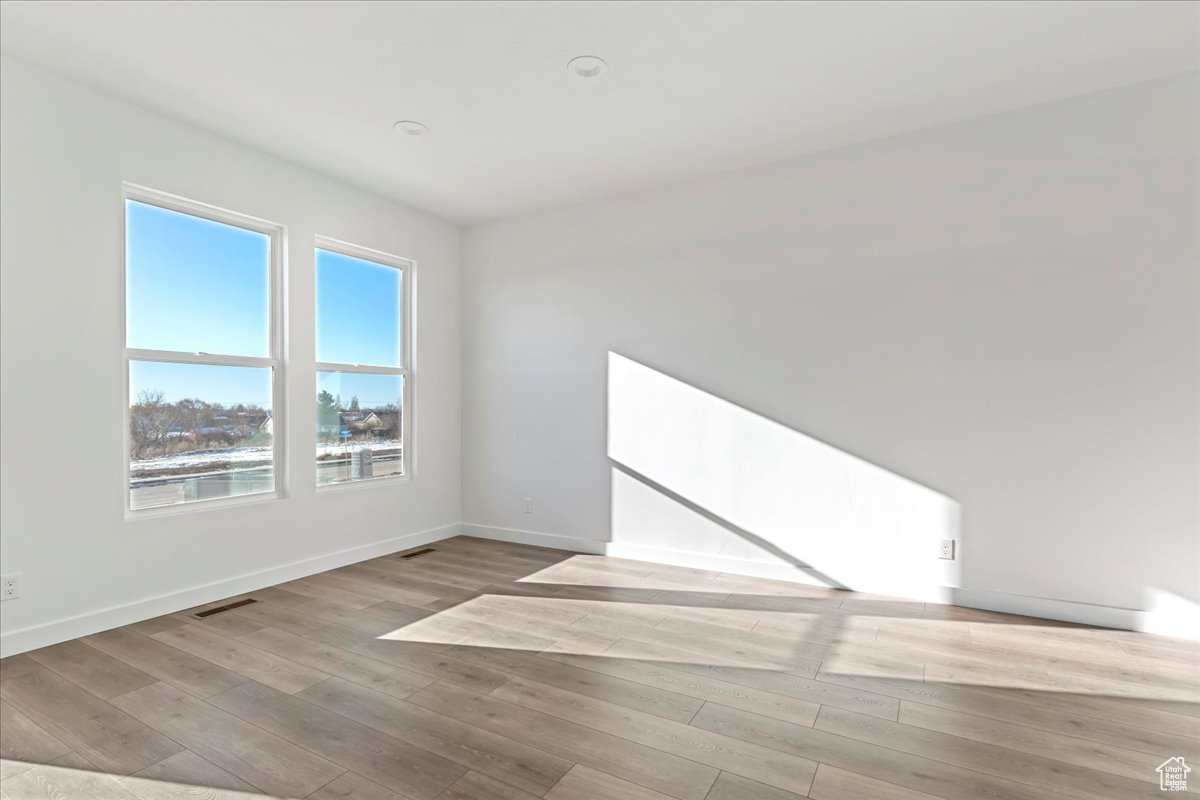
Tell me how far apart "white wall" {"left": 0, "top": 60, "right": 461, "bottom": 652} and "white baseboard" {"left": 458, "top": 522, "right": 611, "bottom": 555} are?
1526mm

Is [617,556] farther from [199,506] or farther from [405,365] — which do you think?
[199,506]

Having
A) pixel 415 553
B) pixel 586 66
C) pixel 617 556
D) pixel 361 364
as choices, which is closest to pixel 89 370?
pixel 361 364

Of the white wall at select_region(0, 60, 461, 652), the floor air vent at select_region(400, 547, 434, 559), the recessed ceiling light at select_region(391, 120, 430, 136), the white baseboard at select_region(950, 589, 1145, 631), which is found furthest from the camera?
the floor air vent at select_region(400, 547, 434, 559)

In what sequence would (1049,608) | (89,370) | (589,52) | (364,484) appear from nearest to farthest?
1. (589,52)
2. (89,370)
3. (1049,608)
4. (364,484)

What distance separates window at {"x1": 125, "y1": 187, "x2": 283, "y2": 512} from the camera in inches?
129

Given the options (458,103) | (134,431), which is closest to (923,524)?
(458,103)

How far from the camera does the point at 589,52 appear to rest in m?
2.72

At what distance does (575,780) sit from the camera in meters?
1.83

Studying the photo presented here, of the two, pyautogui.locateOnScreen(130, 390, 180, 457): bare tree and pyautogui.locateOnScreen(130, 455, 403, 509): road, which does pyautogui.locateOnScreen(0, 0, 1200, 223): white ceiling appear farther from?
pyautogui.locateOnScreen(130, 455, 403, 509): road

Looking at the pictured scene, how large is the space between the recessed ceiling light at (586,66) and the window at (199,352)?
234cm

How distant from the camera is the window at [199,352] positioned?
3.27m

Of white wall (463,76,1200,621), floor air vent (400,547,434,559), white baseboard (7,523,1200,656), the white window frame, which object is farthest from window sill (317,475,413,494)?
white wall (463,76,1200,621)

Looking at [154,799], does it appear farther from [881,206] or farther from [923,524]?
[881,206]

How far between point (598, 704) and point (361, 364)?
10.7ft
